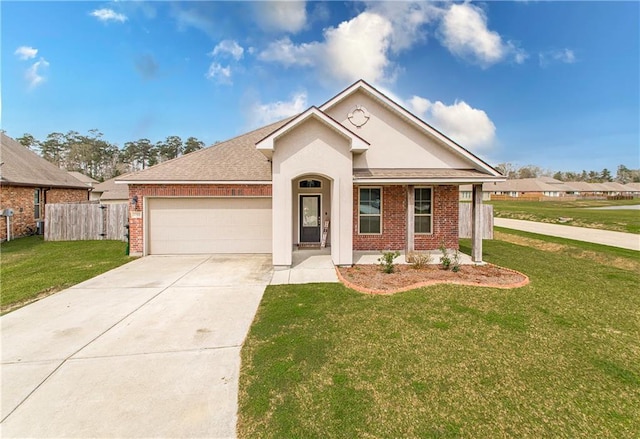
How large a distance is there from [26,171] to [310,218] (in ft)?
53.3

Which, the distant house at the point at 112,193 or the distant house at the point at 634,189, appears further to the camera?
the distant house at the point at 634,189

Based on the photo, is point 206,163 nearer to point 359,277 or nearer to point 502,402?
point 359,277

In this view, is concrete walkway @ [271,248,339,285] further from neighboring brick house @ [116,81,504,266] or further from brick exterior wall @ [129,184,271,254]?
brick exterior wall @ [129,184,271,254]

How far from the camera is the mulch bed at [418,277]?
6945 mm

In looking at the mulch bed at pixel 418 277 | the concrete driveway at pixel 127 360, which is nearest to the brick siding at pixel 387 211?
the mulch bed at pixel 418 277

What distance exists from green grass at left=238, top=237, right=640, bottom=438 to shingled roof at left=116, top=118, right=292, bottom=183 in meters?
5.91

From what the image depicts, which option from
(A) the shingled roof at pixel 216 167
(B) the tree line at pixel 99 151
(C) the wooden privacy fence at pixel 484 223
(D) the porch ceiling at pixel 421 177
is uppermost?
(B) the tree line at pixel 99 151

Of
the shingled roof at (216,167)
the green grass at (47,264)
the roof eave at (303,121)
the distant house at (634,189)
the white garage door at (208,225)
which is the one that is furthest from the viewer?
the distant house at (634,189)

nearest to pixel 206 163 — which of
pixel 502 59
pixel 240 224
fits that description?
pixel 240 224

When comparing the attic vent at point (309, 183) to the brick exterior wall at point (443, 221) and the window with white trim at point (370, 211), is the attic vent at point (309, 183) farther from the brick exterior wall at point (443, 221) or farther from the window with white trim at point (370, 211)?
the brick exterior wall at point (443, 221)

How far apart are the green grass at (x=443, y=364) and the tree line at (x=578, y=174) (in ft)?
392

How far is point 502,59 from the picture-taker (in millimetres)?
19969

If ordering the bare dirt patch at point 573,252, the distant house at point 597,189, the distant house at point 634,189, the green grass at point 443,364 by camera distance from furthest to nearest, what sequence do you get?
1. the distant house at point 634,189
2. the distant house at point 597,189
3. the bare dirt patch at point 573,252
4. the green grass at point 443,364

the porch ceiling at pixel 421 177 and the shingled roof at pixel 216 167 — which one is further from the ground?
the shingled roof at pixel 216 167
